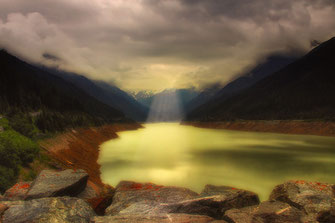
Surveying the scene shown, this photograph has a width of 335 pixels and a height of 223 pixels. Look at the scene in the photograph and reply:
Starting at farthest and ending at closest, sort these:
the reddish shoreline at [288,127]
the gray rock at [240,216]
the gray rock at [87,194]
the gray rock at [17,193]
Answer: the reddish shoreline at [288,127], the gray rock at [87,194], the gray rock at [17,193], the gray rock at [240,216]

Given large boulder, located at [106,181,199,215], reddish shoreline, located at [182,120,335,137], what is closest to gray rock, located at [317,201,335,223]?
large boulder, located at [106,181,199,215]

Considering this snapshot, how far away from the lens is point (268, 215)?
917 cm

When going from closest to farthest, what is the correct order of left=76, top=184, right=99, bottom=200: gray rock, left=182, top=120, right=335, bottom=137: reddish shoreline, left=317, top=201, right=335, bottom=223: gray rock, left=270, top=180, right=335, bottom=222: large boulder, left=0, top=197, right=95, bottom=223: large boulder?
1. left=317, top=201, right=335, bottom=223: gray rock
2. left=0, top=197, right=95, bottom=223: large boulder
3. left=270, top=180, right=335, bottom=222: large boulder
4. left=76, top=184, right=99, bottom=200: gray rock
5. left=182, top=120, right=335, bottom=137: reddish shoreline

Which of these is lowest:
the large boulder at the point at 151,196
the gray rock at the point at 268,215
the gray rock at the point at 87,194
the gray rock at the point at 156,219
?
the gray rock at the point at 87,194

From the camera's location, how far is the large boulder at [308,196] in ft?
32.3

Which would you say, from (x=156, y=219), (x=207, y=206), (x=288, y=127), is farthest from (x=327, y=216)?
(x=288, y=127)

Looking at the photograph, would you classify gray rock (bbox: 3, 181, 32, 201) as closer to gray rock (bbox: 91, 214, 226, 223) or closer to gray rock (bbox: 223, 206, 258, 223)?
gray rock (bbox: 91, 214, 226, 223)

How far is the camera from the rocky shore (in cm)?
925

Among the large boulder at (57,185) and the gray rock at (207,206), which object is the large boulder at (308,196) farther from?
the large boulder at (57,185)

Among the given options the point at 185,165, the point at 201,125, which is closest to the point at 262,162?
the point at 185,165


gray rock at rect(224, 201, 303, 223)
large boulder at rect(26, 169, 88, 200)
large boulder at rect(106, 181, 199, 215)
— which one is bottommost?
large boulder at rect(106, 181, 199, 215)

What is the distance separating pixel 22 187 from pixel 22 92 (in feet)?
274

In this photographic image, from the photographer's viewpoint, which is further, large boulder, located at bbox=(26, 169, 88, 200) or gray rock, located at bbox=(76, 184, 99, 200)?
gray rock, located at bbox=(76, 184, 99, 200)

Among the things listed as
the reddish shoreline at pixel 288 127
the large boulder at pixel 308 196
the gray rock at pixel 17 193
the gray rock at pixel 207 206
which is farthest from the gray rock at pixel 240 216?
the reddish shoreline at pixel 288 127
